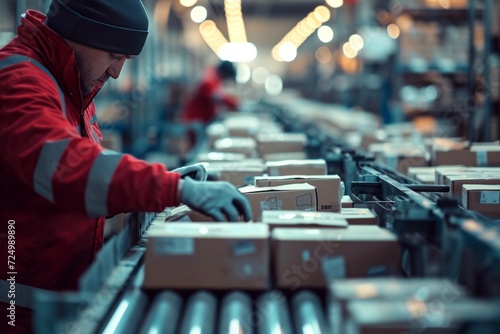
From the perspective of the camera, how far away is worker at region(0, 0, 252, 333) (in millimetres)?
2180

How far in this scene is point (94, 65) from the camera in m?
2.71

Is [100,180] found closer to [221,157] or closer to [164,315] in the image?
[164,315]

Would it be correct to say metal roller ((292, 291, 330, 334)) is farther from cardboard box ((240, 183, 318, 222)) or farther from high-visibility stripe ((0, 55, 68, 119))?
high-visibility stripe ((0, 55, 68, 119))

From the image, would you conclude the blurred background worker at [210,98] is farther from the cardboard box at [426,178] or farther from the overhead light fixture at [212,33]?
the overhead light fixture at [212,33]

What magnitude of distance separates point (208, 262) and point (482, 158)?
113 inches

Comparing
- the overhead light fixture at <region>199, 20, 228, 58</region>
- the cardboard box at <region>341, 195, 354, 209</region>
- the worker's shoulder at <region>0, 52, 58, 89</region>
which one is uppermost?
the overhead light fixture at <region>199, 20, 228, 58</region>

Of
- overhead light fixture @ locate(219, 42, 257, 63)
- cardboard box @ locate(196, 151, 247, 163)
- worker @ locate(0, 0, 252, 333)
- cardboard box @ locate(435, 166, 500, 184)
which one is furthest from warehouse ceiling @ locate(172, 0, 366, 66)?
worker @ locate(0, 0, 252, 333)

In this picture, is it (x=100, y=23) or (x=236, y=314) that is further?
(x=100, y=23)

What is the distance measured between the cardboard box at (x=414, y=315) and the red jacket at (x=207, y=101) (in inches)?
404

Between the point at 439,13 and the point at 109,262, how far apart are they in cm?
909

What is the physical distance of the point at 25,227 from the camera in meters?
2.51

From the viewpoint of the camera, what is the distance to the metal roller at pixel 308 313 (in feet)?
6.39

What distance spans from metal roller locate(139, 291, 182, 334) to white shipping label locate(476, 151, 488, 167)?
292cm

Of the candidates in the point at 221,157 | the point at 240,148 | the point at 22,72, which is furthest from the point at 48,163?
the point at 240,148
